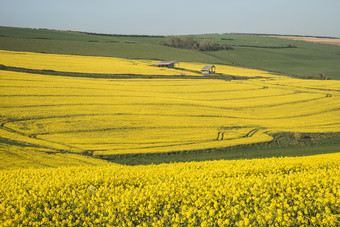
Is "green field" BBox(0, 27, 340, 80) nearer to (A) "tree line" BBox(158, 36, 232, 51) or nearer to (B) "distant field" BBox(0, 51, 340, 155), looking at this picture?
(A) "tree line" BBox(158, 36, 232, 51)

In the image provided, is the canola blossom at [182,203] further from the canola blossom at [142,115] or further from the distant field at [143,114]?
the distant field at [143,114]

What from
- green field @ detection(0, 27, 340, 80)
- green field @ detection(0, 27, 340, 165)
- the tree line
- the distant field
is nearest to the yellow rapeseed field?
the distant field

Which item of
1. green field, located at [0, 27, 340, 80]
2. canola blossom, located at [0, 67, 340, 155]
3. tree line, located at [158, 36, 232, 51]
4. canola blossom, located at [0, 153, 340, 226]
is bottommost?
canola blossom, located at [0, 67, 340, 155]

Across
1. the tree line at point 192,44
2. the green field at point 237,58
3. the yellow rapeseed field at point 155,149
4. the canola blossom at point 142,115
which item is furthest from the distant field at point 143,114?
the tree line at point 192,44

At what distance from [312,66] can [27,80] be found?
9051 centimetres

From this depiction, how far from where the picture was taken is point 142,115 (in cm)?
3816

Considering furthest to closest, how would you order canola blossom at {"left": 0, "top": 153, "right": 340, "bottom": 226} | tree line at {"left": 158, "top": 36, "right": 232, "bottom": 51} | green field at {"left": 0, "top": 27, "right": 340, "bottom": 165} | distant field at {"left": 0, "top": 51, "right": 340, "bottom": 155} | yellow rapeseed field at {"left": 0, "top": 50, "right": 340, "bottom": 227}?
tree line at {"left": 158, "top": 36, "right": 232, "bottom": 51} < distant field at {"left": 0, "top": 51, "right": 340, "bottom": 155} < green field at {"left": 0, "top": 27, "right": 340, "bottom": 165} < yellow rapeseed field at {"left": 0, "top": 50, "right": 340, "bottom": 227} < canola blossom at {"left": 0, "top": 153, "right": 340, "bottom": 226}

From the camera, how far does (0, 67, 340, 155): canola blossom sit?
31.1 meters

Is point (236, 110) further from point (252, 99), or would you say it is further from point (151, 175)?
point (151, 175)

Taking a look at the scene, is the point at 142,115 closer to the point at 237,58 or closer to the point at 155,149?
the point at 155,149

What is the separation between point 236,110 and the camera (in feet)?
153

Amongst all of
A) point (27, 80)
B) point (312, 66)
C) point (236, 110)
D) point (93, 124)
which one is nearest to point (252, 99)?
point (236, 110)

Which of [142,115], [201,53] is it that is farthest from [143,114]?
[201,53]

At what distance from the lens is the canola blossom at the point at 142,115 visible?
31062 mm
